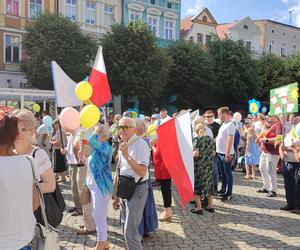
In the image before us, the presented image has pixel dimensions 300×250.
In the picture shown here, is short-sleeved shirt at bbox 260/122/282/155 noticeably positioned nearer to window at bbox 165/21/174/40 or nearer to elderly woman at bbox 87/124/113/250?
elderly woman at bbox 87/124/113/250

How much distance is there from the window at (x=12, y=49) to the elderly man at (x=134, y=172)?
2259cm

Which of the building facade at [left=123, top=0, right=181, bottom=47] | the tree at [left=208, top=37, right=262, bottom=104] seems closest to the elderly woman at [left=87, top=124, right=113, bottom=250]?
the tree at [left=208, top=37, right=262, bottom=104]

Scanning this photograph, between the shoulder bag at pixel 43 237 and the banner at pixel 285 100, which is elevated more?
the banner at pixel 285 100

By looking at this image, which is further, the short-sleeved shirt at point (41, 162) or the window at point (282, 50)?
the window at point (282, 50)

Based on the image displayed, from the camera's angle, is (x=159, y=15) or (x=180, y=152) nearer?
(x=180, y=152)

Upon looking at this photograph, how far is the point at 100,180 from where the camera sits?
5.01 metres

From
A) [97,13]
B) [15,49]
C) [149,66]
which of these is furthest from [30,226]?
[97,13]

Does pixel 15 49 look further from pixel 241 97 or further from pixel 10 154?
pixel 10 154

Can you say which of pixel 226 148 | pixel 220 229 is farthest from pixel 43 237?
pixel 226 148

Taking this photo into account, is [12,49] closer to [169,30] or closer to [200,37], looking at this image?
[169,30]

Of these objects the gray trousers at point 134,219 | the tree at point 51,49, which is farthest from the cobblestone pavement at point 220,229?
the tree at point 51,49

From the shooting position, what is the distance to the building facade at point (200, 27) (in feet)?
120

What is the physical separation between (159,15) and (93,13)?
6162 mm

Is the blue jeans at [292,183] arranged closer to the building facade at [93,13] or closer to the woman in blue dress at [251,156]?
the woman in blue dress at [251,156]
